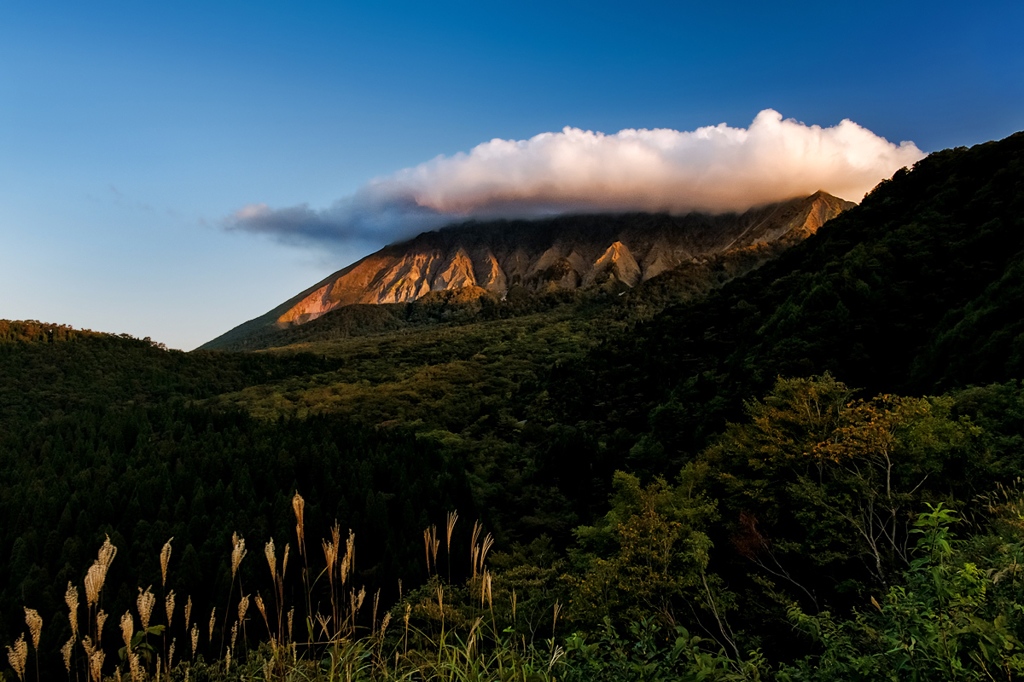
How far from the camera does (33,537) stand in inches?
1794

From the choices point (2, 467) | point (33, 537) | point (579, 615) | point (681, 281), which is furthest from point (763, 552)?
point (681, 281)

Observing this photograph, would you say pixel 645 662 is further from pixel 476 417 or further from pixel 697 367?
pixel 476 417

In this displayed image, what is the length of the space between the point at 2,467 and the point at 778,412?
88.3m

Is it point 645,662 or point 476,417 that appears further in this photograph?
point 476,417

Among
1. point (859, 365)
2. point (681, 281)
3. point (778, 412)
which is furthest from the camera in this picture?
point (681, 281)

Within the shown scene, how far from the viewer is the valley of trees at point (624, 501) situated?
5.84m

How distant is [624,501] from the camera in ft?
110

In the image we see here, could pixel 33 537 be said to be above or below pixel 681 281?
below

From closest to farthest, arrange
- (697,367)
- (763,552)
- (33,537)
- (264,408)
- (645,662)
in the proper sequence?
(645,662) < (763,552) < (33,537) < (697,367) < (264,408)

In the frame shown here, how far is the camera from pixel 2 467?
68.2 metres

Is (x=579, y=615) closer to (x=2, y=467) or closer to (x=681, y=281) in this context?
(x=2, y=467)

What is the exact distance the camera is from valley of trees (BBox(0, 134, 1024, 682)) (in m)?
5.84

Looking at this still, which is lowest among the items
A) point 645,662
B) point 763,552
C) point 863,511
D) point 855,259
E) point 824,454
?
point 763,552

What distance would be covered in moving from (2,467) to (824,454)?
Result: 295 feet
